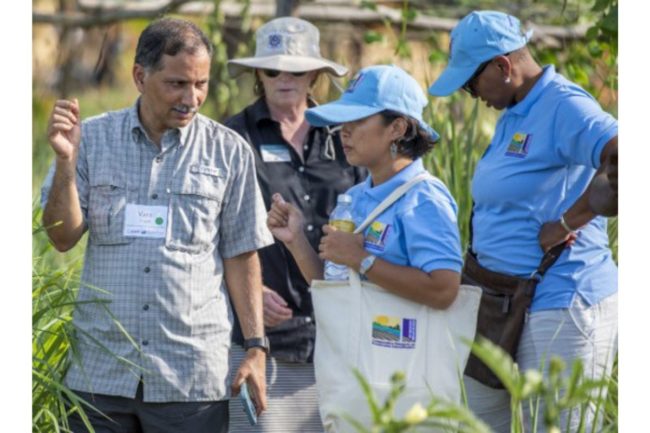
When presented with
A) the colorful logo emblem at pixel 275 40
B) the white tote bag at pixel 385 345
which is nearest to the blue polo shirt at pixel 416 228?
the white tote bag at pixel 385 345

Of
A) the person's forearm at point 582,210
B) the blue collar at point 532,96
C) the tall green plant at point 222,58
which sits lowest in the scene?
the person's forearm at point 582,210

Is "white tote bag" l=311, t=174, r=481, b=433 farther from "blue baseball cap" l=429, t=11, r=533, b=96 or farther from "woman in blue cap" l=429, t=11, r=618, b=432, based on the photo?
"blue baseball cap" l=429, t=11, r=533, b=96

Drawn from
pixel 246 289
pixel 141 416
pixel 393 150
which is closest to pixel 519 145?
pixel 393 150

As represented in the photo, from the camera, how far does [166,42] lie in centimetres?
368

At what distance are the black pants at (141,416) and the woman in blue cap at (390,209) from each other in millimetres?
486

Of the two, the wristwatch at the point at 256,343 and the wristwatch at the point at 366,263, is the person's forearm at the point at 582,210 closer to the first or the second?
the wristwatch at the point at 366,263

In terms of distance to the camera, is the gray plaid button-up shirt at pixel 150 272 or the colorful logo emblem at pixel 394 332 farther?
the gray plaid button-up shirt at pixel 150 272

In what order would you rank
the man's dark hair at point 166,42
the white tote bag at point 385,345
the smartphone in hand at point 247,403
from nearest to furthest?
the white tote bag at point 385,345
the man's dark hair at point 166,42
the smartphone in hand at point 247,403

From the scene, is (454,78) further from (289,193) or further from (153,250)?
(153,250)

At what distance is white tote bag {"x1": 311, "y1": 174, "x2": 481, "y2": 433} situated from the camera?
3346mm

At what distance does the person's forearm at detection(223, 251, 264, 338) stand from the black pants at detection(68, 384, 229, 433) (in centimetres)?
27

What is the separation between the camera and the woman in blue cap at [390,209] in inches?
133

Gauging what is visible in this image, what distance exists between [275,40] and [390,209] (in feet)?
4.31

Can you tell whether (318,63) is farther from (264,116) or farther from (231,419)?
(231,419)
